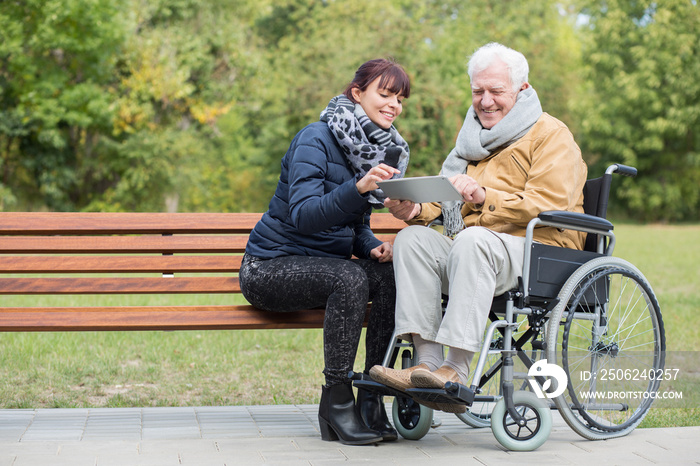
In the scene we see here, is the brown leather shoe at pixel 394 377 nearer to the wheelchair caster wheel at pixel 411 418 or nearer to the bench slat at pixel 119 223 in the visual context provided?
the wheelchair caster wheel at pixel 411 418

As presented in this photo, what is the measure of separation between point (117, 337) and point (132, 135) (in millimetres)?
17099

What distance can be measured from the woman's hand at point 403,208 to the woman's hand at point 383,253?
5.8 inches

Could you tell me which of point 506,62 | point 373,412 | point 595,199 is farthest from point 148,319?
point 595,199

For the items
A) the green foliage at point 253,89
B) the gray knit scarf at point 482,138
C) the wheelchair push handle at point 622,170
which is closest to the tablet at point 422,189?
the gray knit scarf at point 482,138

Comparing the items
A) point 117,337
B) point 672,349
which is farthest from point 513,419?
point 117,337

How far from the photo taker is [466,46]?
31.0 meters

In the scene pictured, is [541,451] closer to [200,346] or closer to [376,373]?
[376,373]

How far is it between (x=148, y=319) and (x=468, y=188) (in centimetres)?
145

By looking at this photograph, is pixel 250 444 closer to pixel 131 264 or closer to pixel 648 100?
pixel 131 264

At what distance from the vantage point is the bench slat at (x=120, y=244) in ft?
12.6

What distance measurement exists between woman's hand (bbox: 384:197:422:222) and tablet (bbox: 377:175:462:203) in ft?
0.75

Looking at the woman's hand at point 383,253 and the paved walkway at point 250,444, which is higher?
the woman's hand at point 383,253

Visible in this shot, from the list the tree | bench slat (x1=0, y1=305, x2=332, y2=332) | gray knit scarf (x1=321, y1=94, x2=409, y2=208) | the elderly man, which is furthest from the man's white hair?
the tree

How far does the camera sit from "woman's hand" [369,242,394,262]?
11.8 ft
